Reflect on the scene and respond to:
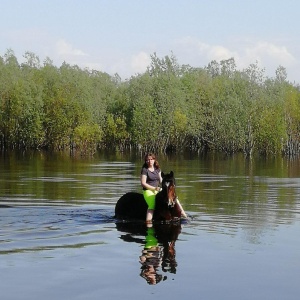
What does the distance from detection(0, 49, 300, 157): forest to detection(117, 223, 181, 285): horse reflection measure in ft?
228

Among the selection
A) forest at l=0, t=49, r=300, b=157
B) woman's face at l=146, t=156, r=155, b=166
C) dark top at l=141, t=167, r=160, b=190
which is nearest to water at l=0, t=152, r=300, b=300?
dark top at l=141, t=167, r=160, b=190

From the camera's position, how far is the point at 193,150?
9988cm

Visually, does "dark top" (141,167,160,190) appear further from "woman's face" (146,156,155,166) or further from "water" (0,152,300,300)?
"water" (0,152,300,300)

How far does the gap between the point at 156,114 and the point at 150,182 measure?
76.8 m

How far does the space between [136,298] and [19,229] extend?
726 cm

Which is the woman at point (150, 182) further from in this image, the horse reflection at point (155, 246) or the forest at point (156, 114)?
the forest at point (156, 114)

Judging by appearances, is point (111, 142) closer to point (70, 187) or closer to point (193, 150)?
point (193, 150)

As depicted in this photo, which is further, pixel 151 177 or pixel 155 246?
pixel 151 177

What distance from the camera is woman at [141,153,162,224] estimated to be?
696 inches

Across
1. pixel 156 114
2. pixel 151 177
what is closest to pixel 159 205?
pixel 151 177

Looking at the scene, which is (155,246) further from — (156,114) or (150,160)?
(156,114)

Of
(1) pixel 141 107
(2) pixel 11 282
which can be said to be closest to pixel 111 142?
(1) pixel 141 107

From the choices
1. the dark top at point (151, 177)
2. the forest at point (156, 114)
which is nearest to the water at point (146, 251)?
the dark top at point (151, 177)

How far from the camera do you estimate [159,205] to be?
17.5m
